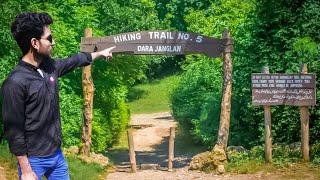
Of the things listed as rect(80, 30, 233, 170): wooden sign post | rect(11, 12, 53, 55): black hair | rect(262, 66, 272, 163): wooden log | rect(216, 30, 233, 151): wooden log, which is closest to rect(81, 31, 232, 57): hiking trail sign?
rect(80, 30, 233, 170): wooden sign post

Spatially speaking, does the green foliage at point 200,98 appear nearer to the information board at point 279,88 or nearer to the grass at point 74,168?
the information board at point 279,88

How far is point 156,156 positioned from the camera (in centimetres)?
1998

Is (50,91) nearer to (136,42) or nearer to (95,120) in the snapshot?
(136,42)

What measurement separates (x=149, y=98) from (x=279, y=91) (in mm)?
27710

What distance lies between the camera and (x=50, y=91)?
3.87 meters

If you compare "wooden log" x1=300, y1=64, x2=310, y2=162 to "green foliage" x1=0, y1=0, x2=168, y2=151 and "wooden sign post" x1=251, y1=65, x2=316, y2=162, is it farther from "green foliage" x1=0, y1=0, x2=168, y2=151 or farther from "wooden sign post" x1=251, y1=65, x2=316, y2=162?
"green foliage" x1=0, y1=0, x2=168, y2=151

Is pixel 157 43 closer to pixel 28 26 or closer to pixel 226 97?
pixel 226 97

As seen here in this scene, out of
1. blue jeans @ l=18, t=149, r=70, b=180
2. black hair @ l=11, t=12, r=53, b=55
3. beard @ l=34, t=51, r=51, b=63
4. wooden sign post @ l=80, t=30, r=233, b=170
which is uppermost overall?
wooden sign post @ l=80, t=30, r=233, b=170

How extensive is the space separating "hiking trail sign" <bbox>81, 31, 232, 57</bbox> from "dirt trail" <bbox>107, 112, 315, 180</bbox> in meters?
2.84

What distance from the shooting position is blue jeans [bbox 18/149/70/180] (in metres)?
3.85

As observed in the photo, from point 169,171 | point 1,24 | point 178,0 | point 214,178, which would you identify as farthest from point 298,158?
point 178,0

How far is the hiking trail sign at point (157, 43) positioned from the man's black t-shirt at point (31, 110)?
8.68 metres

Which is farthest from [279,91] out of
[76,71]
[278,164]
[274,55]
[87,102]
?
[76,71]

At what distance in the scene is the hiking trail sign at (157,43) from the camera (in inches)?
498
